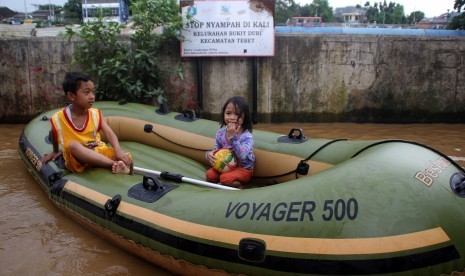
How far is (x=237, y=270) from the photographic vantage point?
2061mm

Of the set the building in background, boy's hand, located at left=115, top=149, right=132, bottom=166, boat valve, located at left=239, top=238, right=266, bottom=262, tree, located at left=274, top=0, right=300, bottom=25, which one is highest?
the building in background

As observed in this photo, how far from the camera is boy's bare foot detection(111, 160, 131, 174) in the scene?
9.98ft

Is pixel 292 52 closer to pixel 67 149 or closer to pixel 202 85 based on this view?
pixel 202 85

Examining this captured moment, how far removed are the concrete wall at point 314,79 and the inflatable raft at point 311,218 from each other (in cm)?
391

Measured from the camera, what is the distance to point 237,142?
10.2 ft

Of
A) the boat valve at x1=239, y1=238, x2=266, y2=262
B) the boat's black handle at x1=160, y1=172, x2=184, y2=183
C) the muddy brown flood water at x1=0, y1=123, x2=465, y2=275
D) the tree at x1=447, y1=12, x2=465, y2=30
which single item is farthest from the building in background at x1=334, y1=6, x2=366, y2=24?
the boat valve at x1=239, y1=238, x2=266, y2=262

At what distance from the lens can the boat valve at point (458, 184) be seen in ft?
6.49

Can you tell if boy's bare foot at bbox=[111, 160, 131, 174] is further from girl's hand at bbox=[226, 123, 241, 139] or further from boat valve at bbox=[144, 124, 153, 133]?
boat valve at bbox=[144, 124, 153, 133]

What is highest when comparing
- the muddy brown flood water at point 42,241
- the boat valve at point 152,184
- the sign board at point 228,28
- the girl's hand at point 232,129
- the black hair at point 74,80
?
the sign board at point 228,28

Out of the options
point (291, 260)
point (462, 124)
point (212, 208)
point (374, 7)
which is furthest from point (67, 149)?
point (374, 7)

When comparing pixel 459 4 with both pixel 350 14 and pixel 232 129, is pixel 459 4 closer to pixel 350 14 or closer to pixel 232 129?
pixel 232 129

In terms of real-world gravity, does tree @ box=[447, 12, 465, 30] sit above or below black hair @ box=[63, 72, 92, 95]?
above

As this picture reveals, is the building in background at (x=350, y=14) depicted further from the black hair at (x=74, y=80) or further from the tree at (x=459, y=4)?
the black hair at (x=74, y=80)

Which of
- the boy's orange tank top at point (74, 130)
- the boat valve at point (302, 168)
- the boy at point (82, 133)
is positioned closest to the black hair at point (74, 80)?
the boy at point (82, 133)
